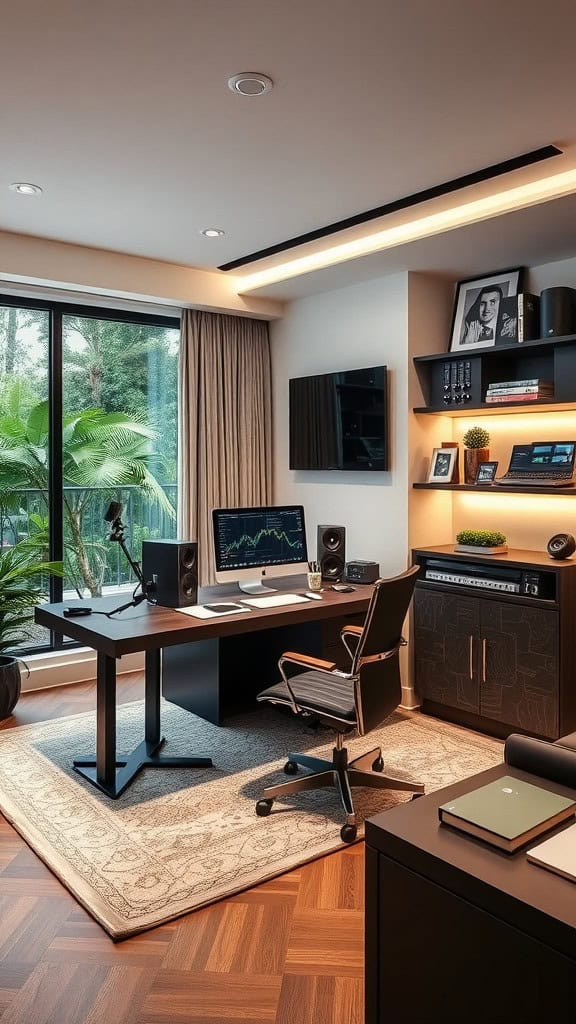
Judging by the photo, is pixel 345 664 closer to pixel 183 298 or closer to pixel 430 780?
pixel 430 780

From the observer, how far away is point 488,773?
161 centimetres

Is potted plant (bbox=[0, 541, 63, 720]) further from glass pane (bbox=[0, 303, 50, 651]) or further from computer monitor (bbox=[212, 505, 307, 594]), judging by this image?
computer monitor (bbox=[212, 505, 307, 594])

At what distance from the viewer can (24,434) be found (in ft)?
14.7

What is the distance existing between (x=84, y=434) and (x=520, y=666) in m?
2.93

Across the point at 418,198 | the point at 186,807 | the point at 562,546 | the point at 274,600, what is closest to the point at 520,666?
the point at 562,546

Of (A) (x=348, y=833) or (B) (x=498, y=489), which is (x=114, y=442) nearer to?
(B) (x=498, y=489)

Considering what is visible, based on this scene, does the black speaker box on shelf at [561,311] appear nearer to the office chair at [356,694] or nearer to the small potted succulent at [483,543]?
the small potted succulent at [483,543]

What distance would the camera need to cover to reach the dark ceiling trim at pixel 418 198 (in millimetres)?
2895

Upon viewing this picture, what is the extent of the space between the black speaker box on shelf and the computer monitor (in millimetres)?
1565

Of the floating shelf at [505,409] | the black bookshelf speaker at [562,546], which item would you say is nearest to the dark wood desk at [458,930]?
the black bookshelf speaker at [562,546]

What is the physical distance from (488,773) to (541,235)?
2796 millimetres

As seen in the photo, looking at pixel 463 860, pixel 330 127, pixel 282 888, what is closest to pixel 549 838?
pixel 463 860

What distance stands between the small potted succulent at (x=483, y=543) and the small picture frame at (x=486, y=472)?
0.98 feet

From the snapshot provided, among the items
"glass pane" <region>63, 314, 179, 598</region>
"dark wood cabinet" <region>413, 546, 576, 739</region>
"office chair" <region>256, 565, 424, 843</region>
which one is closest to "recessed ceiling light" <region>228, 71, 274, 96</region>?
"office chair" <region>256, 565, 424, 843</region>
